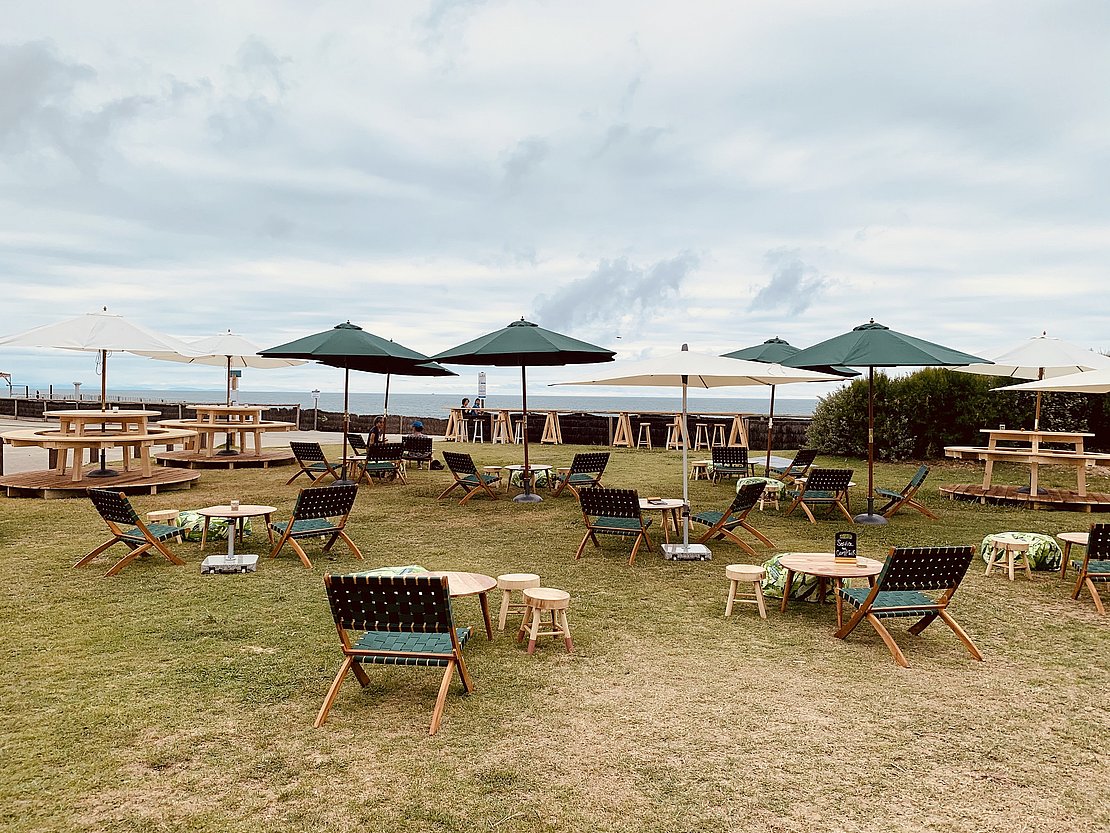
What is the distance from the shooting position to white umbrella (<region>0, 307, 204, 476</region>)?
1153 centimetres

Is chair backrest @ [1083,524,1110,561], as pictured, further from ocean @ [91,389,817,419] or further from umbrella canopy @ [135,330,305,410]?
ocean @ [91,389,817,419]

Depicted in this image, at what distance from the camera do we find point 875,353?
916 cm

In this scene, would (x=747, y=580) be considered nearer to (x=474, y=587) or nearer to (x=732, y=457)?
(x=474, y=587)

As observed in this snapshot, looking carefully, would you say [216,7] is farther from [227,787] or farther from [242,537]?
[227,787]

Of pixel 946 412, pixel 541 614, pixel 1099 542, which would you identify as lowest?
pixel 541 614

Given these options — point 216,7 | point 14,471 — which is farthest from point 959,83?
point 14,471

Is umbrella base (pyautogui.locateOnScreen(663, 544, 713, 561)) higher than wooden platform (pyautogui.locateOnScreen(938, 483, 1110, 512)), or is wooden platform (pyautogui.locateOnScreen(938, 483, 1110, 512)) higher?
wooden platform (pyautogui.locateOnScreen(938, 483, 1110, 512))

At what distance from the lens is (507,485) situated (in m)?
13.0

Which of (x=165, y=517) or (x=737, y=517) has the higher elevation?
(x=737, y=517)

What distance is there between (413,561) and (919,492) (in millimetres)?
8820

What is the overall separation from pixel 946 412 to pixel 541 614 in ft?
48.4

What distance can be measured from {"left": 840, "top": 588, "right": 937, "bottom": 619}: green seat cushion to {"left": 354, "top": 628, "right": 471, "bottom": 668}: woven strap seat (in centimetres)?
272

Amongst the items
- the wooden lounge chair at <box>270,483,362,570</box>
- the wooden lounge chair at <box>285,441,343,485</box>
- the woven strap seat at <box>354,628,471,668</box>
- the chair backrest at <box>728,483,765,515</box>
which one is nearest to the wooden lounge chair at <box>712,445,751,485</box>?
the chair backrest at <box>728,483,765,515</box>

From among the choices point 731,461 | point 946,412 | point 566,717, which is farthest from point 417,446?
point 946,412
